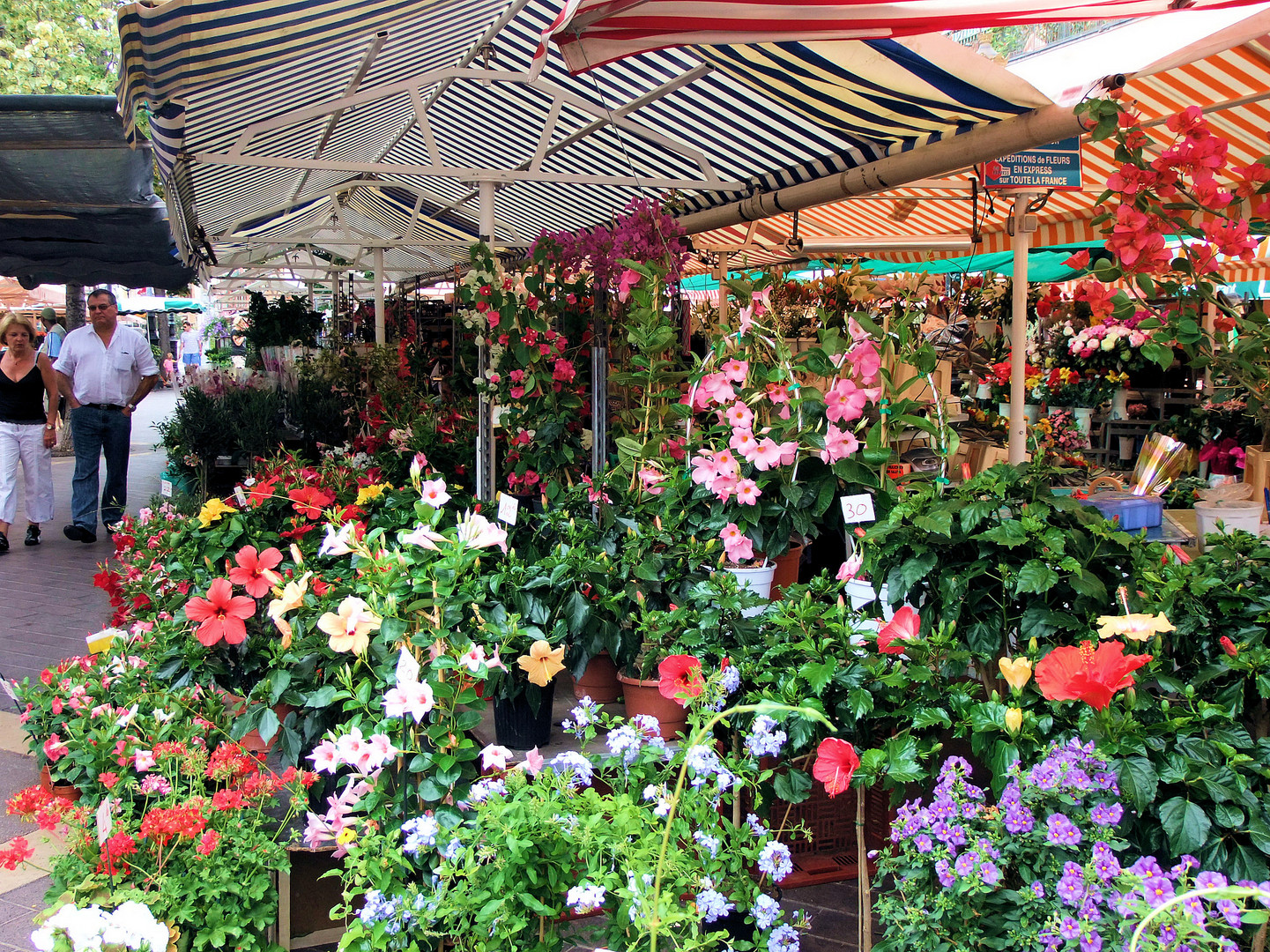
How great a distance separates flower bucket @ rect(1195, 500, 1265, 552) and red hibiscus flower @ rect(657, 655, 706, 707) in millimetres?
1685

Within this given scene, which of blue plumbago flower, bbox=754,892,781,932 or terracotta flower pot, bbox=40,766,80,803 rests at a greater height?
blue plumbago flower, bbox=754,892,781,932

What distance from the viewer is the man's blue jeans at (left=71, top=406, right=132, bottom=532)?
621cm

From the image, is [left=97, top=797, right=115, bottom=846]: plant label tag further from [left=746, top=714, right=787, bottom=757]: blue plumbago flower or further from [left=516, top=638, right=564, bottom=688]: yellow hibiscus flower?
[left=746, top=714, right=787, bottom=757]: blue plumbago flower

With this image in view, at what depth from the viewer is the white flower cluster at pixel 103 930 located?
1.55 m

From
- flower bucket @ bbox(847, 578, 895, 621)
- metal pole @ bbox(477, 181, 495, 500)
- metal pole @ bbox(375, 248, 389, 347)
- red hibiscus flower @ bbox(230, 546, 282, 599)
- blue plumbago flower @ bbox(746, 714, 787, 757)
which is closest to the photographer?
blue plumbago flower @ bbox(746, 714, 787, 757)

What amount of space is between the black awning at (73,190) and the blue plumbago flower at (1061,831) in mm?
3011

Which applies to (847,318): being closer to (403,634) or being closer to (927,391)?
(927,391)

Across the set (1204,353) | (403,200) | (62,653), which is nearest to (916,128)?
(1204,353)

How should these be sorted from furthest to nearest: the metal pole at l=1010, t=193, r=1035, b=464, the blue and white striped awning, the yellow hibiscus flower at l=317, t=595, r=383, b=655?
the metal pole at l=1010, t=193, r=1035, b=464 < the blue and white striped awning < the yellow hibiscus flower at l=317, t=595, r=383, b=655

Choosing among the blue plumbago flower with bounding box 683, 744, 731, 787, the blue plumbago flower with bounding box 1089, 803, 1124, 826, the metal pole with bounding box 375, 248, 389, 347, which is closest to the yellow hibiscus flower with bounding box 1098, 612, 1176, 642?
the blue plumbago flower with bounding box 1089, 803, 1124, 826

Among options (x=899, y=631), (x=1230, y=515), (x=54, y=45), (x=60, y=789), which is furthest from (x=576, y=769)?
(x=54, y=45)

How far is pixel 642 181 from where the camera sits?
144 inches

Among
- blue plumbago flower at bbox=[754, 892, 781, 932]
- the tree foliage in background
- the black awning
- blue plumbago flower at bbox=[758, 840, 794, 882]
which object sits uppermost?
the tree foliage in background

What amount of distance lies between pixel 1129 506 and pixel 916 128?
1370mm
